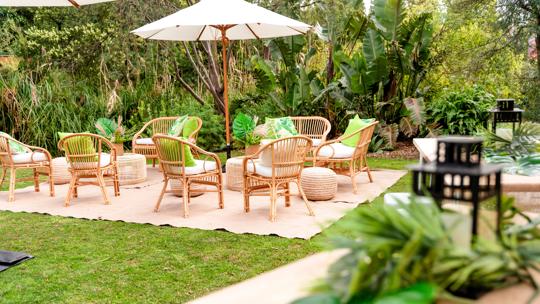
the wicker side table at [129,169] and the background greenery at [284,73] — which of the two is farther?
the background greenery at [284,73]

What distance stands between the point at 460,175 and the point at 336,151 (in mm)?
5333

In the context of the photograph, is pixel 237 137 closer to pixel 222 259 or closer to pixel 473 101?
pixel 222 259

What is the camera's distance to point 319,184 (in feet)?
19.4

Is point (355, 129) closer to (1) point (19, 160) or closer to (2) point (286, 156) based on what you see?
(2) point (286, 156)

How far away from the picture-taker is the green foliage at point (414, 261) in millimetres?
960

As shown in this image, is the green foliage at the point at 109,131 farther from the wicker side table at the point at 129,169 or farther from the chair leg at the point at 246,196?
the chair leg at the point at 246,196

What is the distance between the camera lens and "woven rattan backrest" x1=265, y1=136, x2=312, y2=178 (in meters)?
5.16

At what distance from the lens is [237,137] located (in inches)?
305

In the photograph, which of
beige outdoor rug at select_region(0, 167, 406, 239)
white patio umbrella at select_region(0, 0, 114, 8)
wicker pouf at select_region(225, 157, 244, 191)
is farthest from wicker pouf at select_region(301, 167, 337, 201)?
white patio umbrella at select_region(0, 0, 114, 8)

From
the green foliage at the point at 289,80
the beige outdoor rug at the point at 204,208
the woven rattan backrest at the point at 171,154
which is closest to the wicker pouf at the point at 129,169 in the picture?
the beige outdoor rug at the point at 204,208

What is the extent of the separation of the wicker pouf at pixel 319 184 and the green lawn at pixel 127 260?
1.46 m

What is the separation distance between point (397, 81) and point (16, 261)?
7.55 metres

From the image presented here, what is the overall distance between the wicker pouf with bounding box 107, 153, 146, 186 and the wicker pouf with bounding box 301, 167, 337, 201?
2569mm

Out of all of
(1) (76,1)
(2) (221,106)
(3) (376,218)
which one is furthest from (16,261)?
(2) (221,106)
